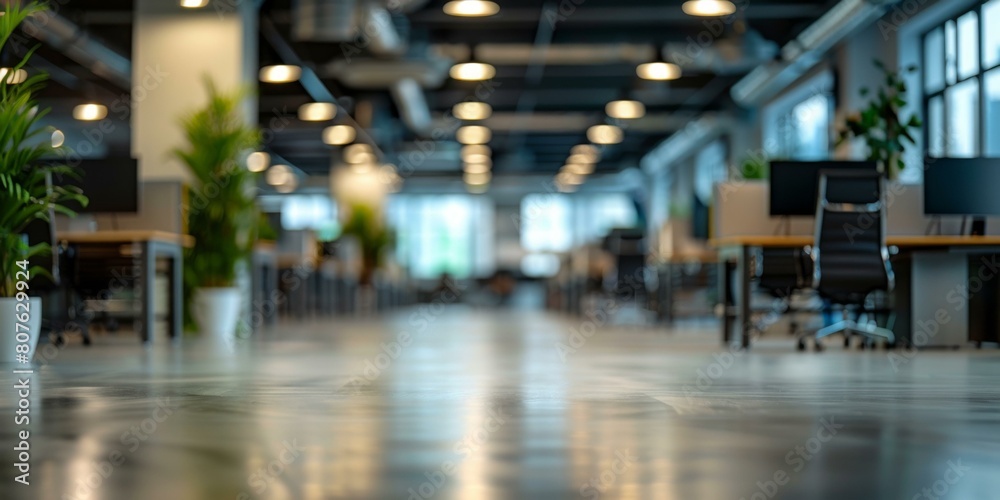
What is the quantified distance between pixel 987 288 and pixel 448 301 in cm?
2153

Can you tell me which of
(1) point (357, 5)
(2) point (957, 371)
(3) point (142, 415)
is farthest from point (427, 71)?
(3) point (142, 415)

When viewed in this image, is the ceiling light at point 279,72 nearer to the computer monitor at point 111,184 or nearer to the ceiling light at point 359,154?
the computer monitor at point 111,184

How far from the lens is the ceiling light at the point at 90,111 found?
16219mm

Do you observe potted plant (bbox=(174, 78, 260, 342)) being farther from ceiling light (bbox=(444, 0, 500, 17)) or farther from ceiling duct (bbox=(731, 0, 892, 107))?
ceiling duct (bbox=(731, 0, 892, 107))

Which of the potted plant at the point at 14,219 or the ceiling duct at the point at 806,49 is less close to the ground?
the ceiling duct at the point at 806,49

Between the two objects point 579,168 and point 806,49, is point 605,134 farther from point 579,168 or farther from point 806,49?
point 806,49

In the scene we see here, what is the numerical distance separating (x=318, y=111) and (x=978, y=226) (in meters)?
11.3

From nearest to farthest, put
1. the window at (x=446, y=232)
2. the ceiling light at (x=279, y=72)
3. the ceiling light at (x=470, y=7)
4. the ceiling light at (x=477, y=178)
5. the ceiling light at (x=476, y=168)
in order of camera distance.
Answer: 1. the ceiling light at (x=470, y=7)
2. the ceiling light at (x=279, y=72)
3. the ceiling light at (x=476, y=168)
4. the ceiling light at (x=477, y=178)
5. the window at (x=446, y=232)

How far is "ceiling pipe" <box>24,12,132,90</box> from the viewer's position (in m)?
10.9

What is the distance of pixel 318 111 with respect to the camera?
1736 cm

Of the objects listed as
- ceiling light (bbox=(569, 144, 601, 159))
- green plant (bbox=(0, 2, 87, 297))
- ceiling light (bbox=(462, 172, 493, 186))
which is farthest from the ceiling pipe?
ceiling light (bbox=(462, 172, 493, 186))

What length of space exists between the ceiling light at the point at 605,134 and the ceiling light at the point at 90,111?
26.0 ft

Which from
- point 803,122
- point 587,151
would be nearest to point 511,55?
point 803,122

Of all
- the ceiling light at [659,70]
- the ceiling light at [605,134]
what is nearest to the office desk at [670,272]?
the ceiling light at [659,70]
